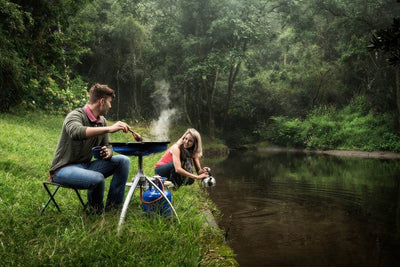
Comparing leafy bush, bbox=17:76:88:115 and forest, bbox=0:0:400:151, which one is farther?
forest, bbox=0:0:400:151

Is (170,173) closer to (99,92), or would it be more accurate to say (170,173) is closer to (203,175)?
(203,175)

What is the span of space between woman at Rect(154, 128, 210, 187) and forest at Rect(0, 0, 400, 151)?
346 inches

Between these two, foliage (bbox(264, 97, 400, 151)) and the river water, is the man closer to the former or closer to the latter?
the river water

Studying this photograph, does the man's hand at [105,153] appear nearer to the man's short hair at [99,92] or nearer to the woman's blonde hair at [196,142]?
the man's short hair at [99,92]

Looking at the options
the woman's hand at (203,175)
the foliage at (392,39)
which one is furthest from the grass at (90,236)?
the foliage at (392,39)

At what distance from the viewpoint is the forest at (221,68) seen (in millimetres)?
15320

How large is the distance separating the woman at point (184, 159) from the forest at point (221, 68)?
28.8 ft

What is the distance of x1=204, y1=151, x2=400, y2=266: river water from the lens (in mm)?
4441

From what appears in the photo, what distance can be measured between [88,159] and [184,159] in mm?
1913

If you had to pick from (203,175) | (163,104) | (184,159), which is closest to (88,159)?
(203,175)

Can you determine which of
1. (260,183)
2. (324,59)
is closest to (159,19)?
(324,59)

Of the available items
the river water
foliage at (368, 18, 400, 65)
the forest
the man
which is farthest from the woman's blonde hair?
the forest

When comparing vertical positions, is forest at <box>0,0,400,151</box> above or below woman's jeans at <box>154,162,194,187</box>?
above

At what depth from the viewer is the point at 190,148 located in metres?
5.92
